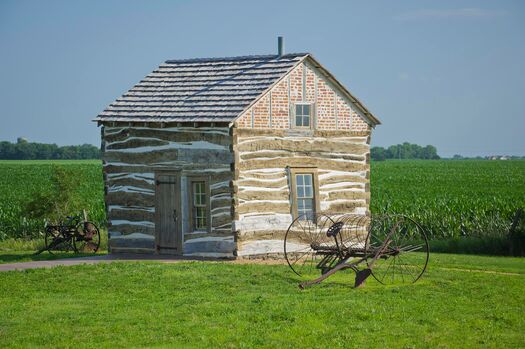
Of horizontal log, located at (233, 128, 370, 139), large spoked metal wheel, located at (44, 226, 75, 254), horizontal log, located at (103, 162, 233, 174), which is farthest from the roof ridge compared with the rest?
large spoked metal wheel, located at (44, 226, 75, 254)

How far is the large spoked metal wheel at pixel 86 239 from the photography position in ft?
97.9

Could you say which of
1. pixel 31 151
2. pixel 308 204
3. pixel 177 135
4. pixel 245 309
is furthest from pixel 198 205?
pixel 31 151

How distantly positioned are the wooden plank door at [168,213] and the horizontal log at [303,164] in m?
2.21

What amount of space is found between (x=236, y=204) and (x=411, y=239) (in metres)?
8.33

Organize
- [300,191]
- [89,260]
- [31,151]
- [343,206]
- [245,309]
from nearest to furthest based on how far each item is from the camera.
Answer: [245,309], [89,260], [300,191], [343,206], [31,151]

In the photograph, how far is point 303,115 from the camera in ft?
91.8

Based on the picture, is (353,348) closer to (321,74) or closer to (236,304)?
(236,304)

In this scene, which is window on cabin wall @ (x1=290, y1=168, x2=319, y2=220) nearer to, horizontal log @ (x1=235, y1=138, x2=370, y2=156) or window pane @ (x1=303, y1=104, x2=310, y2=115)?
horizontal log @ (x1=235, y1=138, x2=370, y2=156)

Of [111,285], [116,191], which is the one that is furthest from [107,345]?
[116,191]

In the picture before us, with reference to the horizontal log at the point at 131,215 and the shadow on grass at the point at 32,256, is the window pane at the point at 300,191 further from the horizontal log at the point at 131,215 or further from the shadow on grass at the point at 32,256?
the shadow on grass at the point at 32,256

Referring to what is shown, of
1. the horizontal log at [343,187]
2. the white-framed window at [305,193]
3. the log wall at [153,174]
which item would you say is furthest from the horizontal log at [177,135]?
the horizontal log at [343,187]

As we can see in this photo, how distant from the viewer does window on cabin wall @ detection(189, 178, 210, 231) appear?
27094 mm

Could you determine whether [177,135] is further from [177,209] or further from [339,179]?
[339,179]

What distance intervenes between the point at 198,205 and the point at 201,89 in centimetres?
385
